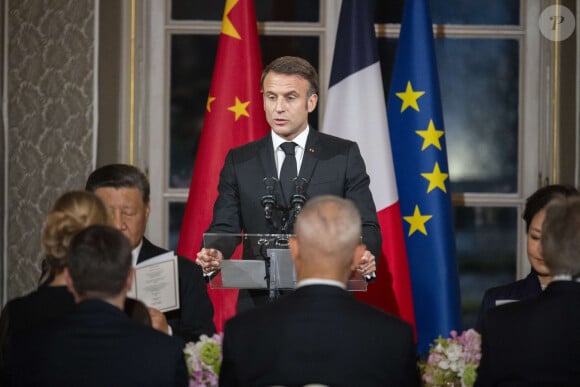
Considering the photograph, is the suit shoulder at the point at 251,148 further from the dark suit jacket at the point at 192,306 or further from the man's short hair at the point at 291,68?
the dark suit jacket at the point at 192,306

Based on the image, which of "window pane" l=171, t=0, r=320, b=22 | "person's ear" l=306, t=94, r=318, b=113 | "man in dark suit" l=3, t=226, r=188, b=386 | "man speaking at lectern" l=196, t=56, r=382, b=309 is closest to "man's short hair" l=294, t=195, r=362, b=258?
"man in dark suit" l=3, t=226, r=188, b=386

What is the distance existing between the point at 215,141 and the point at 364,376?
276 centimetres

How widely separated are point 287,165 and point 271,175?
2.9 inches

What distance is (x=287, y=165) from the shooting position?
3.83 meters

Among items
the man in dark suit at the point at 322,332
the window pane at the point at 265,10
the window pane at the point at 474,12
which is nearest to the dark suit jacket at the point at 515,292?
the man in dark suit at the point at 322,332

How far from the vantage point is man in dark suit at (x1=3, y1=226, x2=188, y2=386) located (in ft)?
7.76

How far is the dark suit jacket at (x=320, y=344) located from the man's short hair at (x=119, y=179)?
4.27 feet

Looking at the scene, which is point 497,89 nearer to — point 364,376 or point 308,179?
point 308,179

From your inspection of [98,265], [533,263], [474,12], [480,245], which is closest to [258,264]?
[98,265]

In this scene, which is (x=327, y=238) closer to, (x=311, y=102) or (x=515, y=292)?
(x=311, y=102)

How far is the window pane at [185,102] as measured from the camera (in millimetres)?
5527

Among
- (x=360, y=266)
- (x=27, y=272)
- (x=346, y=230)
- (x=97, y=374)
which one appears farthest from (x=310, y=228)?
(x=27, y=272)

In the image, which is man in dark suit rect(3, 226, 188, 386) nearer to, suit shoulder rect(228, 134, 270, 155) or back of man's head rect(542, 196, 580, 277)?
back of man's head rect(542, 196, 580, 277)

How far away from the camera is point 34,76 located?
528 cm
